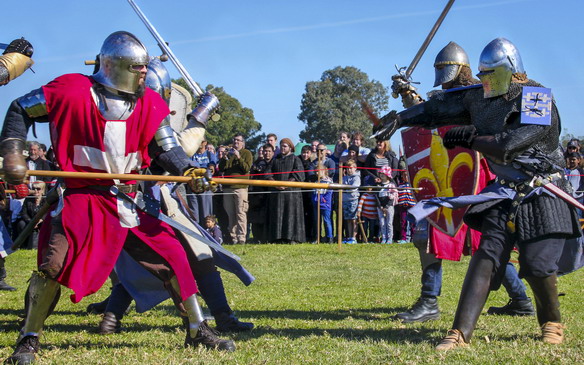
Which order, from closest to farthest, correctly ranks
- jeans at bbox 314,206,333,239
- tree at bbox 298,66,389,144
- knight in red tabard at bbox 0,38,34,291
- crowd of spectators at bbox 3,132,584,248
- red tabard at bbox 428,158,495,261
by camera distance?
knight in red tabard at bbox 0,38,34,291, red tabard at bbox 428,158,495,261, crowd of spectators at bbox 3,132,584,248, jeans at bbox 314,206,333,239, tree at bbox 298,66,389,144

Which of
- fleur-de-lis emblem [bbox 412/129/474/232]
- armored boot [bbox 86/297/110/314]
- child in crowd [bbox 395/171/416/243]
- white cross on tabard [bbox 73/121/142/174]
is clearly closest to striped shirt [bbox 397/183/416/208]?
child in crowd [bbox 395/171/416/243]

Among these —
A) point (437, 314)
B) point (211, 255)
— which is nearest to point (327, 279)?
point (437, 314)

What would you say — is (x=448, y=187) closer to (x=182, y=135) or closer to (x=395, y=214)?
(x=182, y=135)

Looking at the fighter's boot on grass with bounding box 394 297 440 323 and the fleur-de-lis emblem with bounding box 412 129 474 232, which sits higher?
the fleur-de-lis emblem with bounding box 412 129 474 232

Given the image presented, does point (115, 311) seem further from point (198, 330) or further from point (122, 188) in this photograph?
point (122, 188)

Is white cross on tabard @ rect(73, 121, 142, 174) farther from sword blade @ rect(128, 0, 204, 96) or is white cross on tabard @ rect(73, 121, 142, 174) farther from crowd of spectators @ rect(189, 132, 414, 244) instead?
crowd of spectators @ rect(189, 132, 414, 244)

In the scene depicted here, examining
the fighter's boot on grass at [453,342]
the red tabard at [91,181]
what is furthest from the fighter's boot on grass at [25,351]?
the fighter's boot on grass at [453,342]

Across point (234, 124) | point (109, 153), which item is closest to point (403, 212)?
point (109, 153)

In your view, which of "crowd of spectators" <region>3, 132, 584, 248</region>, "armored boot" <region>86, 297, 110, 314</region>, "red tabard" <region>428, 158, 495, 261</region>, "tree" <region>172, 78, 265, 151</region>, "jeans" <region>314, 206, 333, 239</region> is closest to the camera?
"red tabard" <region>428, 158, 495, 261</region>

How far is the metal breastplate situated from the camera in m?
4.07

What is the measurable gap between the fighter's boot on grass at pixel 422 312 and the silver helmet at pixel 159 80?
2.26 metres

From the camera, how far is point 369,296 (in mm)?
6621

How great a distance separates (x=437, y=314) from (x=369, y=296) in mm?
1306

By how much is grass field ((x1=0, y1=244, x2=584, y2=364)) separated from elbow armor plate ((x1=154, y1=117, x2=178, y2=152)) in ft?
3.85
